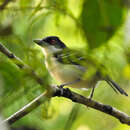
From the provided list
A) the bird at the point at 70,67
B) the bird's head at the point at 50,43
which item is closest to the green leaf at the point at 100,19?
the bird at the point at 70,67

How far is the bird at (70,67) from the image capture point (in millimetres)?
1137

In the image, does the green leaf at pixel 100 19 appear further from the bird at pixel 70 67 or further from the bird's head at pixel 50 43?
the bird's head at pixel 50 43

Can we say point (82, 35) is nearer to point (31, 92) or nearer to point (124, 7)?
point (124, 7)

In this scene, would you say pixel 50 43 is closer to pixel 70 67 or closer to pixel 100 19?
pixel 70 67

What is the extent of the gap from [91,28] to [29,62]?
24 centimetres

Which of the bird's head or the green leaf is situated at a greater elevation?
the green leaf

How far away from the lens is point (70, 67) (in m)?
2.43

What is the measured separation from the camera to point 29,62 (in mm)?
1142

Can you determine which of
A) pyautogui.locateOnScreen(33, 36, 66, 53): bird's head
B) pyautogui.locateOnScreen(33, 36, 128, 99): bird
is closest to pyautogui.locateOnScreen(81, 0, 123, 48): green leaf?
pyautogui.locateOnScreen(33, 36, 128, 99): bird

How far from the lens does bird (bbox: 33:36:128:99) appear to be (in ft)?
3.73

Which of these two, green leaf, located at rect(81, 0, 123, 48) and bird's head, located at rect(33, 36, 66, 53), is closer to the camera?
green leaf, located at rect(81, 0, 123, 48)

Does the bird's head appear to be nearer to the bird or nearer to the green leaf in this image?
the bird

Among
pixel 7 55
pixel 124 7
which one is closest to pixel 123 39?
pixel 124 7

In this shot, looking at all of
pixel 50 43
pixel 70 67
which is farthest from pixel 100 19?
pixel 50 43
